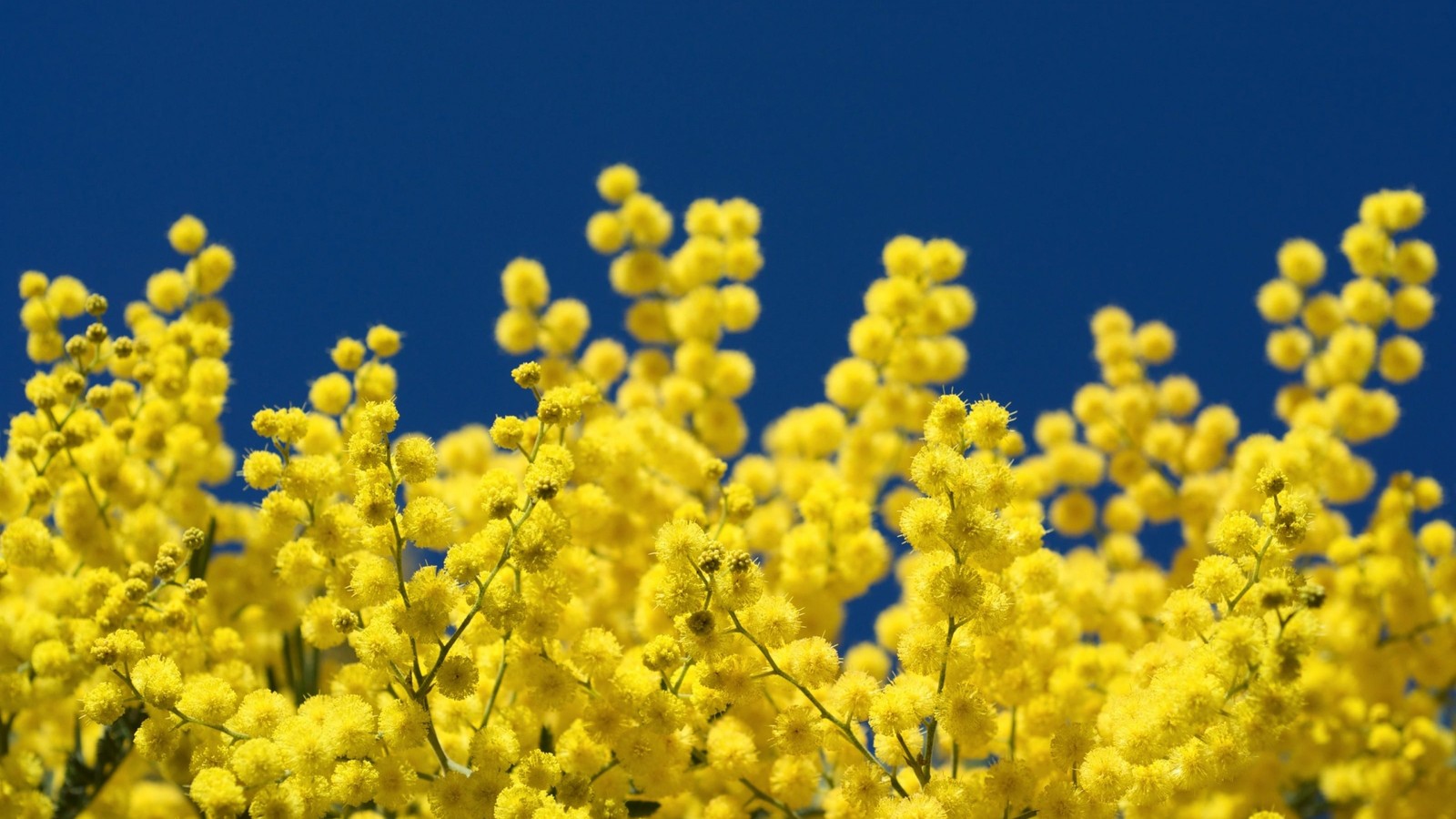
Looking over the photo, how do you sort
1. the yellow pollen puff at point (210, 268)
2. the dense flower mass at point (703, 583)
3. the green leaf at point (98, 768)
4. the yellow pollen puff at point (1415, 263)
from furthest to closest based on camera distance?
the yellow pollen puff at point (1415, 263) < the yellow pollen puff at point (210, 268) < the green leaf at point (98, 768) < the dense flower mass at point (703, 583)

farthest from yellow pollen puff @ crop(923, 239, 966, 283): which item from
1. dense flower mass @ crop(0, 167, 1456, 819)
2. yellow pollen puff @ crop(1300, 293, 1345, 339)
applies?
yellow pollen puff @ crop(1300, 293, 1345, 339)

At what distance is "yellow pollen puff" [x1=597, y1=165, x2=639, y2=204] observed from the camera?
4.12 metres

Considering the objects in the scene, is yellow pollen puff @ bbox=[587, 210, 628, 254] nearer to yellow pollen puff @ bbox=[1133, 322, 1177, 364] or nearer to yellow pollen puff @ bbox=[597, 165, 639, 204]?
yellow pollen puff @ bbox=[597, 165, 639, 204]

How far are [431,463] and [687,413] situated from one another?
1642mm

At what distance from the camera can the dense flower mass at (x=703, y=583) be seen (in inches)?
89.3

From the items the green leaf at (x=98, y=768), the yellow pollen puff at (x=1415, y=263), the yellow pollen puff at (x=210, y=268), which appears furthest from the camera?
the yellow pollen puff at (x=1415, y=263)

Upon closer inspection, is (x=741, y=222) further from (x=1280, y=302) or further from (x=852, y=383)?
(x=1280, y=302)

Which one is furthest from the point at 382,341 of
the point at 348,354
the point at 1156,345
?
the point at 1156,345

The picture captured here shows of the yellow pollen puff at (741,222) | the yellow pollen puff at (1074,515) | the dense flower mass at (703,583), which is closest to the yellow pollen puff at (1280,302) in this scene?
the dense flower mass at (703,583)

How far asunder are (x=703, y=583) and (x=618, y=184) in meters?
2.15

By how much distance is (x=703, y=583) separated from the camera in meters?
2.24

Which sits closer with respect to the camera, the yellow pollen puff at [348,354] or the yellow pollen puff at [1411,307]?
the yellow pollen puff at [348,354]

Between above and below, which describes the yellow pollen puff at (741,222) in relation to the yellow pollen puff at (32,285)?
above

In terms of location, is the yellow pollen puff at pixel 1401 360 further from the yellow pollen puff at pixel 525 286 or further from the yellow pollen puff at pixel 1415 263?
the yellow pollen puff at pixel 525 286
